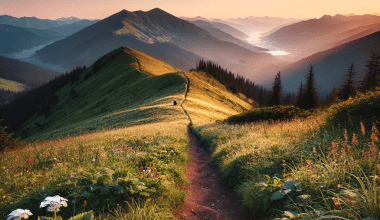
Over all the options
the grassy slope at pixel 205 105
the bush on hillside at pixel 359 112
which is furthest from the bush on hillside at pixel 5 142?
the bush on hillside at pixel 359 112

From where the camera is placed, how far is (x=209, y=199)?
7.67 meters

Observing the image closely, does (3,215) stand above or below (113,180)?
below

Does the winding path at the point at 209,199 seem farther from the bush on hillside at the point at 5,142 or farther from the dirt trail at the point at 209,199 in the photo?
the bush on hillside at the point at 5,142

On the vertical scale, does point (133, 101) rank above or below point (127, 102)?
above

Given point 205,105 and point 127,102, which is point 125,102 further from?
point 205,105

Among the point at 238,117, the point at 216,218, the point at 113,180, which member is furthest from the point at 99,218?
the point at 238,117

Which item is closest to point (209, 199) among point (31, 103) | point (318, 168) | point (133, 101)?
point (318, 168)

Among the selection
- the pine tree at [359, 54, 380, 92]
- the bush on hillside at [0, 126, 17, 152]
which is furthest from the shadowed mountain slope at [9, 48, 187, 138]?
the pine tree at [359, 54, 380, 92]

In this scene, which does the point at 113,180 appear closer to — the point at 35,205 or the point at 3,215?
the point at 35,205

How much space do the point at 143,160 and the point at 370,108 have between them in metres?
10.7

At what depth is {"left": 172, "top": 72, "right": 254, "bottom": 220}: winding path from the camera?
21.1 feet

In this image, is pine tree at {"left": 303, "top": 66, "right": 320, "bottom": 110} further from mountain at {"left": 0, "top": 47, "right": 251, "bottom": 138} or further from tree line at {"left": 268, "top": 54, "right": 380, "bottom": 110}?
mountain at {"left": 0, "top": 47, "right": 251, "bottom": 138}

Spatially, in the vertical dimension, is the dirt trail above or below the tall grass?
below

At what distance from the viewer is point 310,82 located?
192 feet
